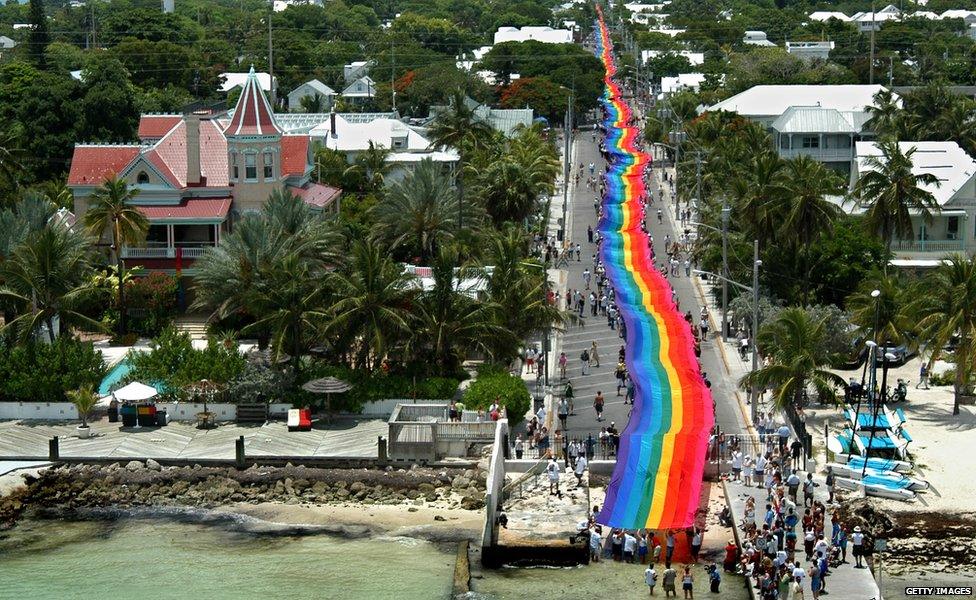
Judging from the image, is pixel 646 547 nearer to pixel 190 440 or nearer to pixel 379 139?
pixel 190 440

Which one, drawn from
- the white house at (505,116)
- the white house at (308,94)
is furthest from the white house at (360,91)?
the white house at (505,116)

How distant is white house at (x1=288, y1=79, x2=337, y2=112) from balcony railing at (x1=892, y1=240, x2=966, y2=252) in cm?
8443

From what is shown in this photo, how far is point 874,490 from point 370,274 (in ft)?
66.8

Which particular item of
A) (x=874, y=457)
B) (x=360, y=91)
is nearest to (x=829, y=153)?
(x=874, y=457)

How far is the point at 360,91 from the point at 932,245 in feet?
335

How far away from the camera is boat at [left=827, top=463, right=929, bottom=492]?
171 feet

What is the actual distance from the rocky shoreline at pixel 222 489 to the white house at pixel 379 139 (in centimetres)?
5177

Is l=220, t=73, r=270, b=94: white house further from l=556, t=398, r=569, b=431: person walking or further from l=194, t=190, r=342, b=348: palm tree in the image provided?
l=556, t=398, r=569, b=431: person walking

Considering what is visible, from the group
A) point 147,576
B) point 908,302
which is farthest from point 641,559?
point 908,302

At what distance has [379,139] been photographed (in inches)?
4476

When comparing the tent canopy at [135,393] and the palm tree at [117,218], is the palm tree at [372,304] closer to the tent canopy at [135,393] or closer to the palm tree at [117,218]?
the tent canopy at [135,393]

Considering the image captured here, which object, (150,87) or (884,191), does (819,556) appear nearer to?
(884,191)

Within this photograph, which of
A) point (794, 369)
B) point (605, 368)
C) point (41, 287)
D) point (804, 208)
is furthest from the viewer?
point (804, 208)

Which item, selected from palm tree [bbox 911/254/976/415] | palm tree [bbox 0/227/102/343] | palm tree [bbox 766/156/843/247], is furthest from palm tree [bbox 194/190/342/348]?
palm tree [bbox 911/254/976/415]
